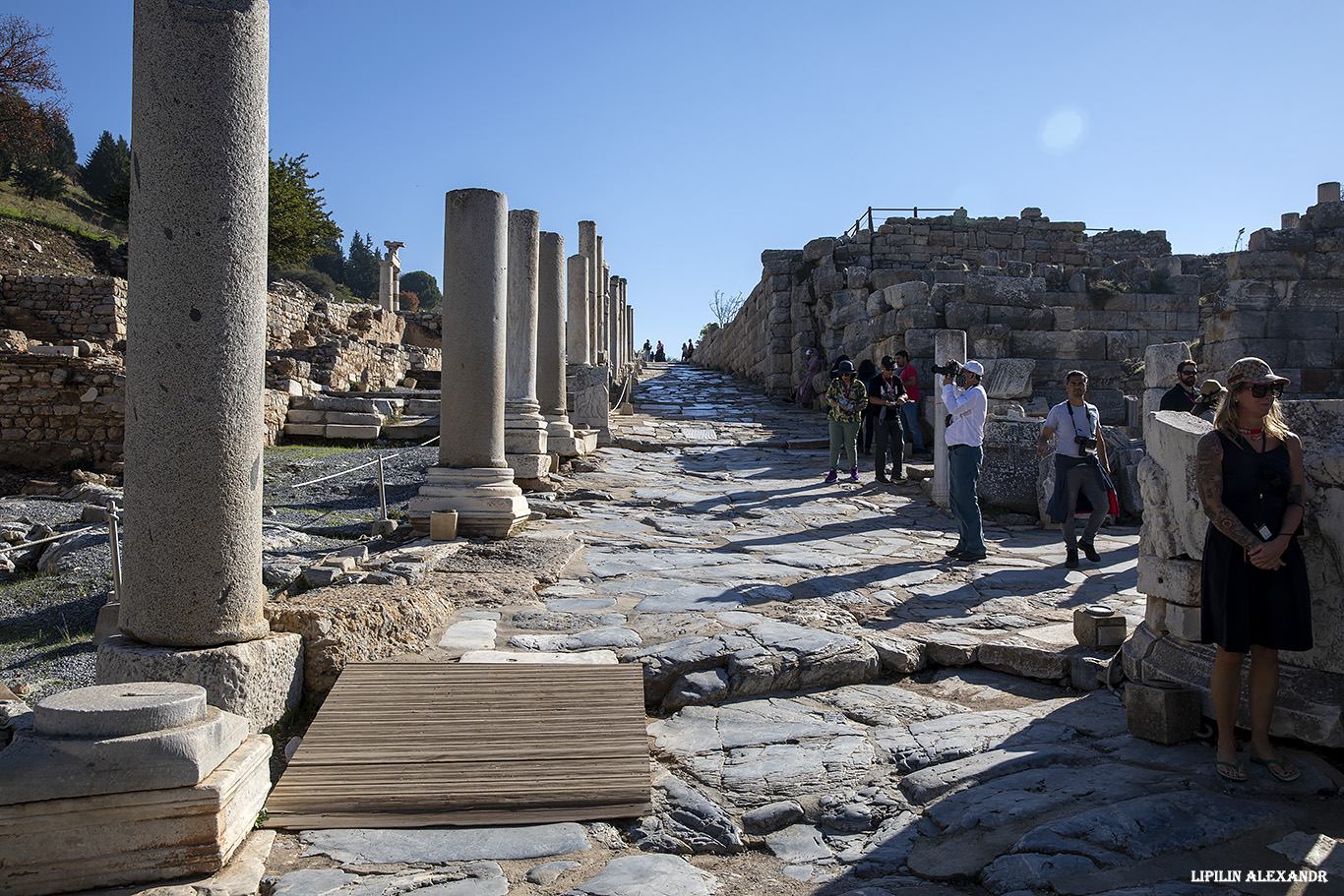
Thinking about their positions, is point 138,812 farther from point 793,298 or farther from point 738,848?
point 793,298

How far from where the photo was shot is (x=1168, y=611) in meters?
4.12

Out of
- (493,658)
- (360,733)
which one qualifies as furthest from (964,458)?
(360,733)

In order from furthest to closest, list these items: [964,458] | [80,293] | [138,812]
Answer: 1. [80,293]
2. [964,458]
3. [138,812]

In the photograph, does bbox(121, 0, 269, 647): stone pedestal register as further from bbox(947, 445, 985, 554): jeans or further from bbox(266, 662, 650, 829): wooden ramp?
bbox(947, 445, 985, 554): jeans

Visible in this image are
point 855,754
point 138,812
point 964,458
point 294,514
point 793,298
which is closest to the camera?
point 138,812

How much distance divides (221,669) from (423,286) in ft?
254

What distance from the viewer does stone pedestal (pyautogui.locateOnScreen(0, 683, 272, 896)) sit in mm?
2639

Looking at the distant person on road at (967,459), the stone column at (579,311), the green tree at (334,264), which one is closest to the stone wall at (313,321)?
the stone column at (579,311)

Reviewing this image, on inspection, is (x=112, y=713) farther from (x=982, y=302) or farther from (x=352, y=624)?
(x=982, y=302)

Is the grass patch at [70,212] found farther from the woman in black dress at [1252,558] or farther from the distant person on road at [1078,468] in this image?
the woman in black dress at [1252,558]

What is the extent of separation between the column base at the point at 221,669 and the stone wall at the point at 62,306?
60.8 feet

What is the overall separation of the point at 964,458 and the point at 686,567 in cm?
258

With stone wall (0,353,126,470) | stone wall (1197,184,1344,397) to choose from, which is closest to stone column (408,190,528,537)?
stone wall (0,353,126,470)

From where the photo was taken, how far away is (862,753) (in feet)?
12.8
